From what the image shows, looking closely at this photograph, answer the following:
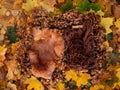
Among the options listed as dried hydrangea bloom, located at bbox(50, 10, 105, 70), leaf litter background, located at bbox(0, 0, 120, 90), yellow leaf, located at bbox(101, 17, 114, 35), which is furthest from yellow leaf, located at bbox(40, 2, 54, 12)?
yellow leaf, located at bbox(101, 17, 114, 35)

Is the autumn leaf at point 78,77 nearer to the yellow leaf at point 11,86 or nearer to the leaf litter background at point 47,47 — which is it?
the leaf litter background at point 47,47

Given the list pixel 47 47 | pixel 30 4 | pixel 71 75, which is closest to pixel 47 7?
pixel 30 4

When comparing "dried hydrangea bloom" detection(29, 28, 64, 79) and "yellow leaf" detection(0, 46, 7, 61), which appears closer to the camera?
"dried hydrangea bloom" detection(29, 28, 64, 79)

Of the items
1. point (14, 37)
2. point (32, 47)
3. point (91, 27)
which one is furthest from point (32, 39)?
point (91, 27)

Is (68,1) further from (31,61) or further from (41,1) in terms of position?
(31,61)

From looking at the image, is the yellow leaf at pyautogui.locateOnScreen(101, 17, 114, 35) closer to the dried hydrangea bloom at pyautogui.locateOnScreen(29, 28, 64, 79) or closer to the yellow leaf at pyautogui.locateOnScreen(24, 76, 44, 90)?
the dried hydrangea bloom at pyautogui.locateOnScreen(29, 28, 64, 79)

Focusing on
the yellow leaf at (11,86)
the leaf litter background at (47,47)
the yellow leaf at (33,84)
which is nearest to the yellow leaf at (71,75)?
the leaf litter background at (47,47)

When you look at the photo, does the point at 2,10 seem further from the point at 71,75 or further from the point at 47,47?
the point at 71,75

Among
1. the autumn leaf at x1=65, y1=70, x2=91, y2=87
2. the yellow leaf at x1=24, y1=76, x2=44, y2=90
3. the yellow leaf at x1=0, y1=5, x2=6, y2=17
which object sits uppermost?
the yellow leaf at x1=0, y1=5, x2=6, y2=17

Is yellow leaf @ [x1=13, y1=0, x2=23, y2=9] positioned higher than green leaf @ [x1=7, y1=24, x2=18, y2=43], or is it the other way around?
yellow leaf @ [x1=13, y1=0, x2=23, y2=9]
